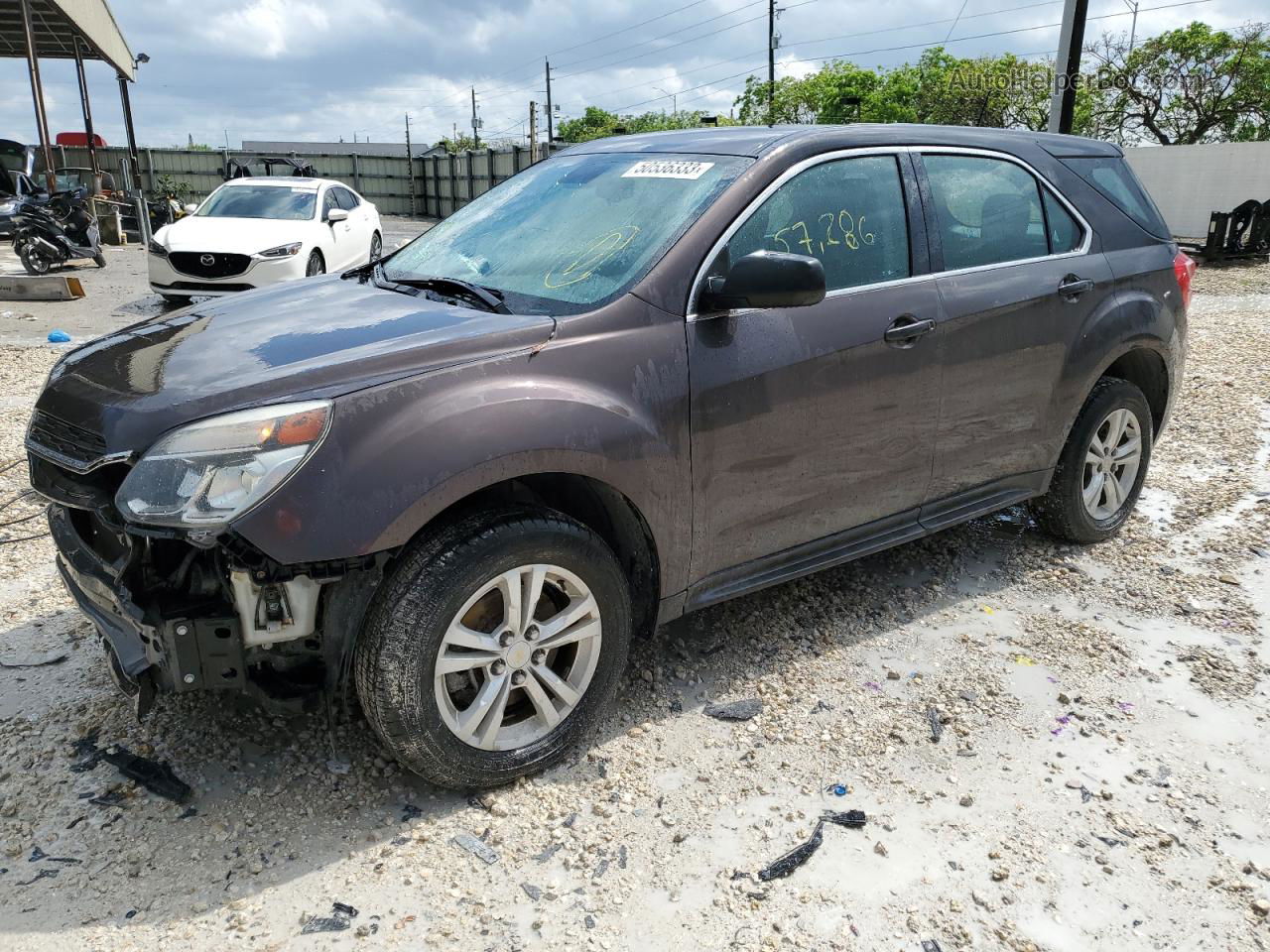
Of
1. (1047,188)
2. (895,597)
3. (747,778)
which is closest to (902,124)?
(1047,188)

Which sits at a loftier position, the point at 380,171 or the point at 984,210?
the point at 380,171

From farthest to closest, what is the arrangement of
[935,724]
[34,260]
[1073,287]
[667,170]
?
[34,260], [1073,287], [667,170], [935,724]

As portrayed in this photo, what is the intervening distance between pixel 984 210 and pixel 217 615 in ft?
10.1

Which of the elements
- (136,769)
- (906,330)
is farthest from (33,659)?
(906,330)

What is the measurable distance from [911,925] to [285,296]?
9.11 feet

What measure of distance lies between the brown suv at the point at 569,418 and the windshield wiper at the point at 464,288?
0.02 meters

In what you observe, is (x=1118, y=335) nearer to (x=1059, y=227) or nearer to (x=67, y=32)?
(x=1059, y=227)

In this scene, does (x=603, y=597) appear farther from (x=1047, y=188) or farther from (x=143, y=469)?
(x=1047, y=188)

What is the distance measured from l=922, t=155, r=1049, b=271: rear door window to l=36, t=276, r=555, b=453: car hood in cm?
→ 173

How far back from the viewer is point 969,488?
3.88 meters

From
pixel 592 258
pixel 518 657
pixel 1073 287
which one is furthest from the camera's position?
pixel 1073 287

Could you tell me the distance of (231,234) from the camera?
37.6 ft

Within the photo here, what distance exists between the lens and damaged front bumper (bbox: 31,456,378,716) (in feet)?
7.75

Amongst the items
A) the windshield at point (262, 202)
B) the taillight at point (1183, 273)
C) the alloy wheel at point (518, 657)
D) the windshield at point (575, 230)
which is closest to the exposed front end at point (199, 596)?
the alloy wheel at point (518, 657)
